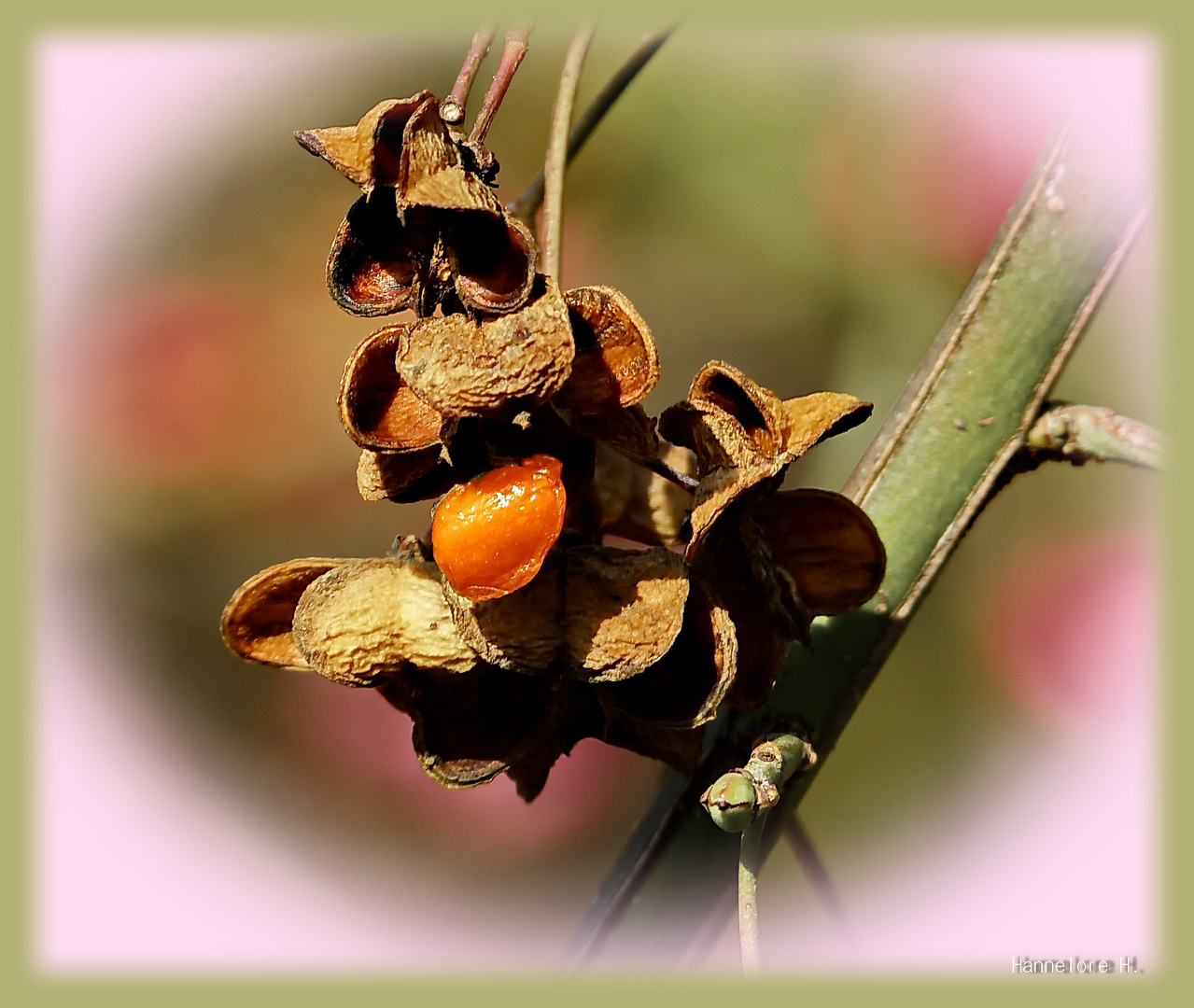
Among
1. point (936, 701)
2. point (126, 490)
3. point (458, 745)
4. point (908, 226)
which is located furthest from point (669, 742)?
point (126, 490)

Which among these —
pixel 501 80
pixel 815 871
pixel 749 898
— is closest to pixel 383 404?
pixel 501 80

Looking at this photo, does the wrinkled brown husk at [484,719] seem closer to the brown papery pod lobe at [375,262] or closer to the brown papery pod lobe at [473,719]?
the brown papery pod lobe at [473,719]

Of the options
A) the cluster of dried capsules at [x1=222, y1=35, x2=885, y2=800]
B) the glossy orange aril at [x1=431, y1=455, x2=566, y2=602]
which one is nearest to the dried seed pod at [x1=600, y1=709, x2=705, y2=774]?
the cluster of dried capsules at [x1=222, y1=35, x2=885, y2=800]

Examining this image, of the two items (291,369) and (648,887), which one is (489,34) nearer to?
(648,887)

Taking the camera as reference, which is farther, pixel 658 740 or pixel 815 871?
pixel 815 871

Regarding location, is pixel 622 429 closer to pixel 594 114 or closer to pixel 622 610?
pixel 622 610

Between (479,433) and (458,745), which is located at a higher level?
(479,433)

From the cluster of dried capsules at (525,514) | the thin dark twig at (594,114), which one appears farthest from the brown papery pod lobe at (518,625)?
the thin dark twig at (594,114)
